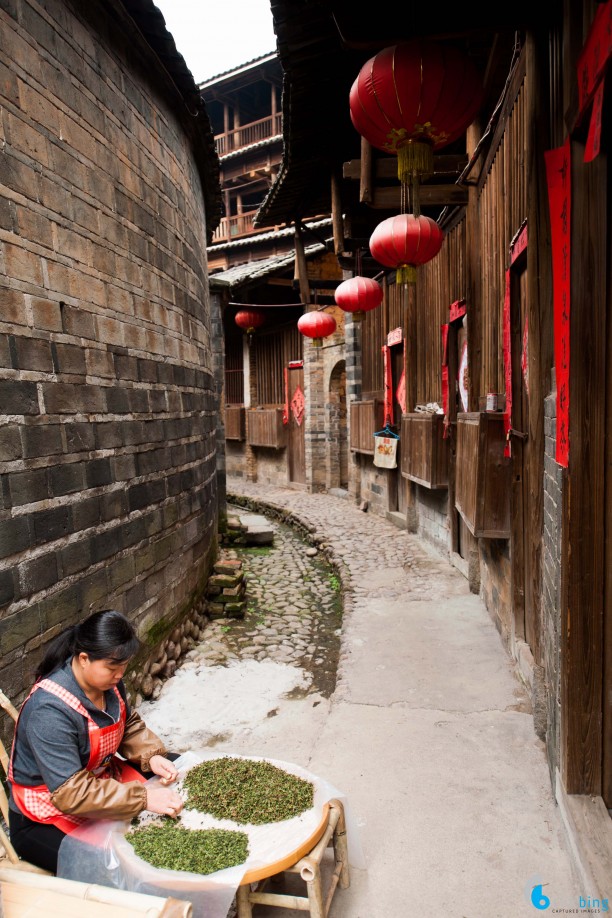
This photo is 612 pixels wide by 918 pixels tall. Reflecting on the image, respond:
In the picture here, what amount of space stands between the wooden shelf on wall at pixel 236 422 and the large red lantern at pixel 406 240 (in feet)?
39.3

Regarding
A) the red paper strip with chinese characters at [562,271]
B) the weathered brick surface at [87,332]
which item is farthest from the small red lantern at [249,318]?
the red paper strip with chinese characters at [562,271]

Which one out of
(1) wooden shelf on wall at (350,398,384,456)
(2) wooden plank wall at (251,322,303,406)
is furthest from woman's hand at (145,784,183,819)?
(2) wooden plank wall at (251,322,303,406)

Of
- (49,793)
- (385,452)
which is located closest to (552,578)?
(49,793)

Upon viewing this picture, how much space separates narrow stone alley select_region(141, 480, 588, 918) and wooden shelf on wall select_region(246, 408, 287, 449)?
801 cm

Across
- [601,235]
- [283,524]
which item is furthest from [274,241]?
[601,235]

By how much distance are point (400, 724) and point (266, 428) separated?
501 inches

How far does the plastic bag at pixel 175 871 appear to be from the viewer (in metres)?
1.87

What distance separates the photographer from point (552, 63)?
3.08 metres

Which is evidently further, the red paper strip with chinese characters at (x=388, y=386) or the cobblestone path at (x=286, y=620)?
the red paper strip with chinese characters at (x=388, y=386)

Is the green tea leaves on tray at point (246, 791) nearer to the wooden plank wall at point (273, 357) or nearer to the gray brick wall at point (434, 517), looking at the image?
the gray brick wall at point (434, 517)

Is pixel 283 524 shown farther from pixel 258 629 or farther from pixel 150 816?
pixel 150 816

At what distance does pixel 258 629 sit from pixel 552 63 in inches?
221
